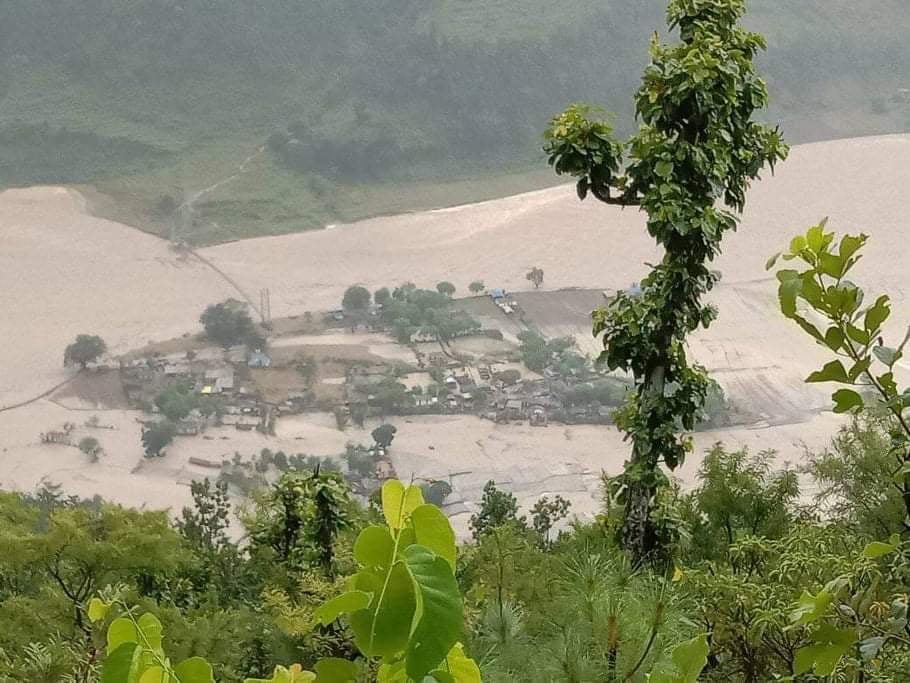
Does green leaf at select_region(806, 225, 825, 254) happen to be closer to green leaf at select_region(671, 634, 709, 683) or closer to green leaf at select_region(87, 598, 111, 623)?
green leaf at select_region(671, 634, 709, 683)

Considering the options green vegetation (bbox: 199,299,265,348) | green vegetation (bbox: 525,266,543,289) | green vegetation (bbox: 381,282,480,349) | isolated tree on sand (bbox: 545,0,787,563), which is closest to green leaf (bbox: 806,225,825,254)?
isolated tree on sand (bbox: 545,0,787,563)

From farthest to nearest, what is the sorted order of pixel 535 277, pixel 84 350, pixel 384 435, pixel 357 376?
pixel 535 277
pixel 84 350
pixel 357 376
pixel 384 435

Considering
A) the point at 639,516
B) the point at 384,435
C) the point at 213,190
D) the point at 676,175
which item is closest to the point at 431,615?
the point at 676,175

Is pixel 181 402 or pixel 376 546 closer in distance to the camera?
pixel 376 546

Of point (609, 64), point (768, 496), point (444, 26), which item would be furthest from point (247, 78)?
point (768, 496)

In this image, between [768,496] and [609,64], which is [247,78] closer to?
[609,64]

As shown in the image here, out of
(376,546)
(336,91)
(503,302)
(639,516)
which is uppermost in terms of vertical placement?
(336,91)

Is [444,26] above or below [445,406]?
above

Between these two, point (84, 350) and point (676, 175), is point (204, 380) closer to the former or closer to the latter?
point (84, 350)
